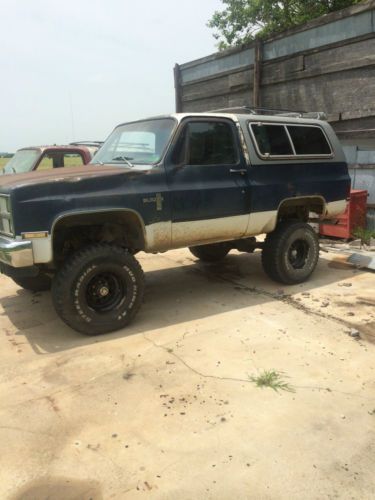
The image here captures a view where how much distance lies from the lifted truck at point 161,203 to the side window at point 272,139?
13 mm

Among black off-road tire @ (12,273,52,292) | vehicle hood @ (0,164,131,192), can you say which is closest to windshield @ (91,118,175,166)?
vehicle hood @ (0,164,131,192)

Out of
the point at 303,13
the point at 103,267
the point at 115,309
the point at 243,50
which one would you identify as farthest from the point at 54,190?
the point at 303,13

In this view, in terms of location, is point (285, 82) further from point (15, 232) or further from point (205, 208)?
point (15, 232)

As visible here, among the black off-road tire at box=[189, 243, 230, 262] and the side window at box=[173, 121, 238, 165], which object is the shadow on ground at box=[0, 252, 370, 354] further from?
the side window at box=[173, 121, 238, 165]

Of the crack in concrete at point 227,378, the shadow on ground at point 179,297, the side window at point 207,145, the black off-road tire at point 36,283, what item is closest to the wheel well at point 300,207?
the shadow on ground at point 179,297

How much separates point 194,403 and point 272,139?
3.50 metres

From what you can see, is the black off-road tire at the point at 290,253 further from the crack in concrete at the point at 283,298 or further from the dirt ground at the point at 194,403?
the dirt ground at the point at 194,403

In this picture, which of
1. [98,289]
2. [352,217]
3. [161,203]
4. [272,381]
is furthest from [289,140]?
[272,381]

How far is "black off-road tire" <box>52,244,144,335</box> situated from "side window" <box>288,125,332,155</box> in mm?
2699

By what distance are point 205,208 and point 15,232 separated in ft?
6.42

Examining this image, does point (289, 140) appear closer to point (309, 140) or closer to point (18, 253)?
point (309, 140)

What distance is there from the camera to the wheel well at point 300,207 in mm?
5809

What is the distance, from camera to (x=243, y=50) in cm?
983

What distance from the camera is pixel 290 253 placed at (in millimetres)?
5980
